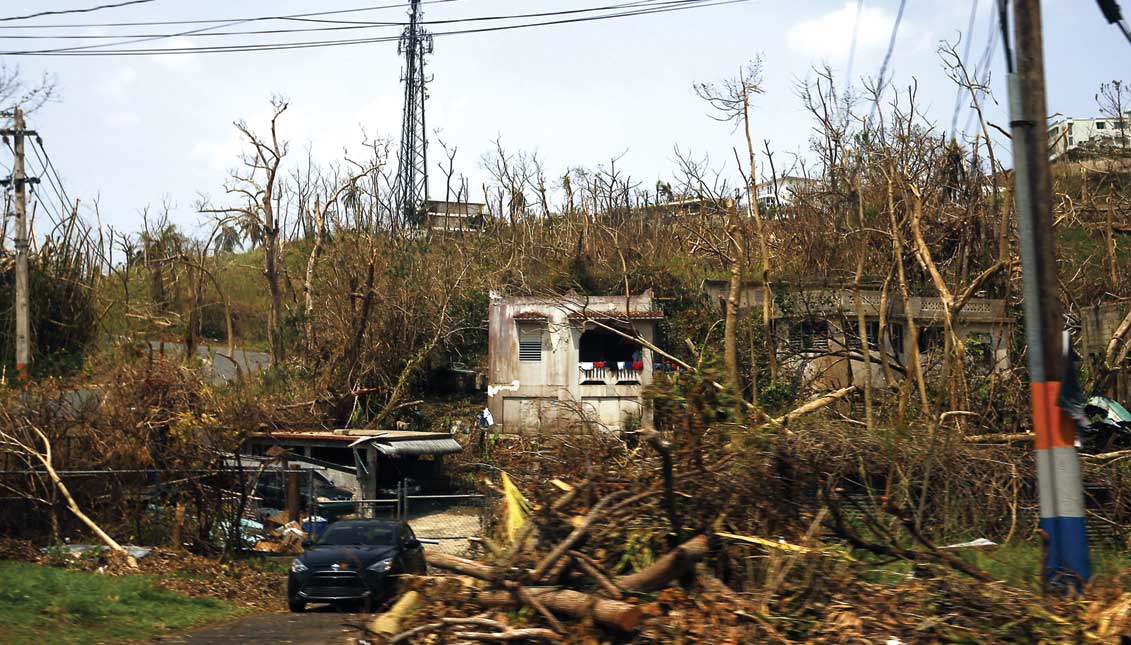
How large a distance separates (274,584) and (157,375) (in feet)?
18.7

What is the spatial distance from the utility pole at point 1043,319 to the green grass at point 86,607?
10.7m

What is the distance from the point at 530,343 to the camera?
31.4 m

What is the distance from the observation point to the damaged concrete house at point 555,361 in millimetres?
30703

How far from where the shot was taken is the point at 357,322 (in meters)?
33.0

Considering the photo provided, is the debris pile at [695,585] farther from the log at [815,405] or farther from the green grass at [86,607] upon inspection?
the green grass at [86,607]

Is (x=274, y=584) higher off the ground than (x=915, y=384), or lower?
lower

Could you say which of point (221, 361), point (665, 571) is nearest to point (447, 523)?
point (665, 571)

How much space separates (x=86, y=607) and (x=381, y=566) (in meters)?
4.08

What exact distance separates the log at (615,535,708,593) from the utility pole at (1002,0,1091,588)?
3121 mm

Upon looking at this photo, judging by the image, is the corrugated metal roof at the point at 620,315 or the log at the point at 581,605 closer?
the log at the point at 581,605

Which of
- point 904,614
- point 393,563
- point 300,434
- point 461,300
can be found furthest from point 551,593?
point 461,300

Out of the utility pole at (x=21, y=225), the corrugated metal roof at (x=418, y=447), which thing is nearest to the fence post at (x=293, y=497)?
the corrugated metal roof at (x=418, y=447)

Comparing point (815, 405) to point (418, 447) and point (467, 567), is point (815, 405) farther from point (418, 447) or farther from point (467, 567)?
point (418, 447)

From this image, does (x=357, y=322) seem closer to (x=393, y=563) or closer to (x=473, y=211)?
(x=393, y=563)
